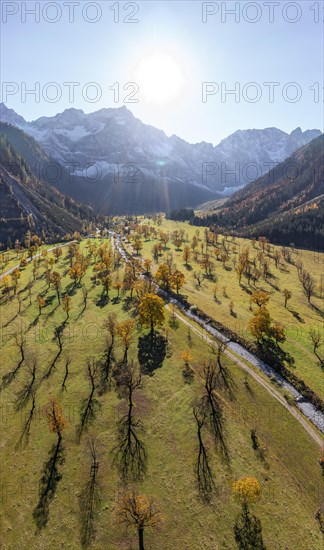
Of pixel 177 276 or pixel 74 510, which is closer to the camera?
pixel 74 510

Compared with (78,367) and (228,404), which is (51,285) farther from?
(228,404)

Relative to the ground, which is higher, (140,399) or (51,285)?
(51,285)

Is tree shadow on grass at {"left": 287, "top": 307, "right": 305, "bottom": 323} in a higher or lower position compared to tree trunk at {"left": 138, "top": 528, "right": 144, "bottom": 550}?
higher

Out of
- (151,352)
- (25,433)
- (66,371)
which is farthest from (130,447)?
(151,352)

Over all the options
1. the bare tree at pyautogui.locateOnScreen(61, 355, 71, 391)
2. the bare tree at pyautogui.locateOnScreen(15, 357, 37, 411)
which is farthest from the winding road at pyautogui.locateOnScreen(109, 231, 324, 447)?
the bare tree at pyautogui.locateOnScreen(15, 357, 37, 411)

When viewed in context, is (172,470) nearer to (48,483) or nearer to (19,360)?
(48,483)

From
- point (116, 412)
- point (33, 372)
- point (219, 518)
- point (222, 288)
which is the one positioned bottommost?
point (219, 518)

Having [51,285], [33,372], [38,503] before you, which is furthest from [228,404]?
[51,285]

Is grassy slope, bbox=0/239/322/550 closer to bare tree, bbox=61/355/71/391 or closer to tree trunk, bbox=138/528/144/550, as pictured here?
tree trunk, bbox=138/528/144/550
